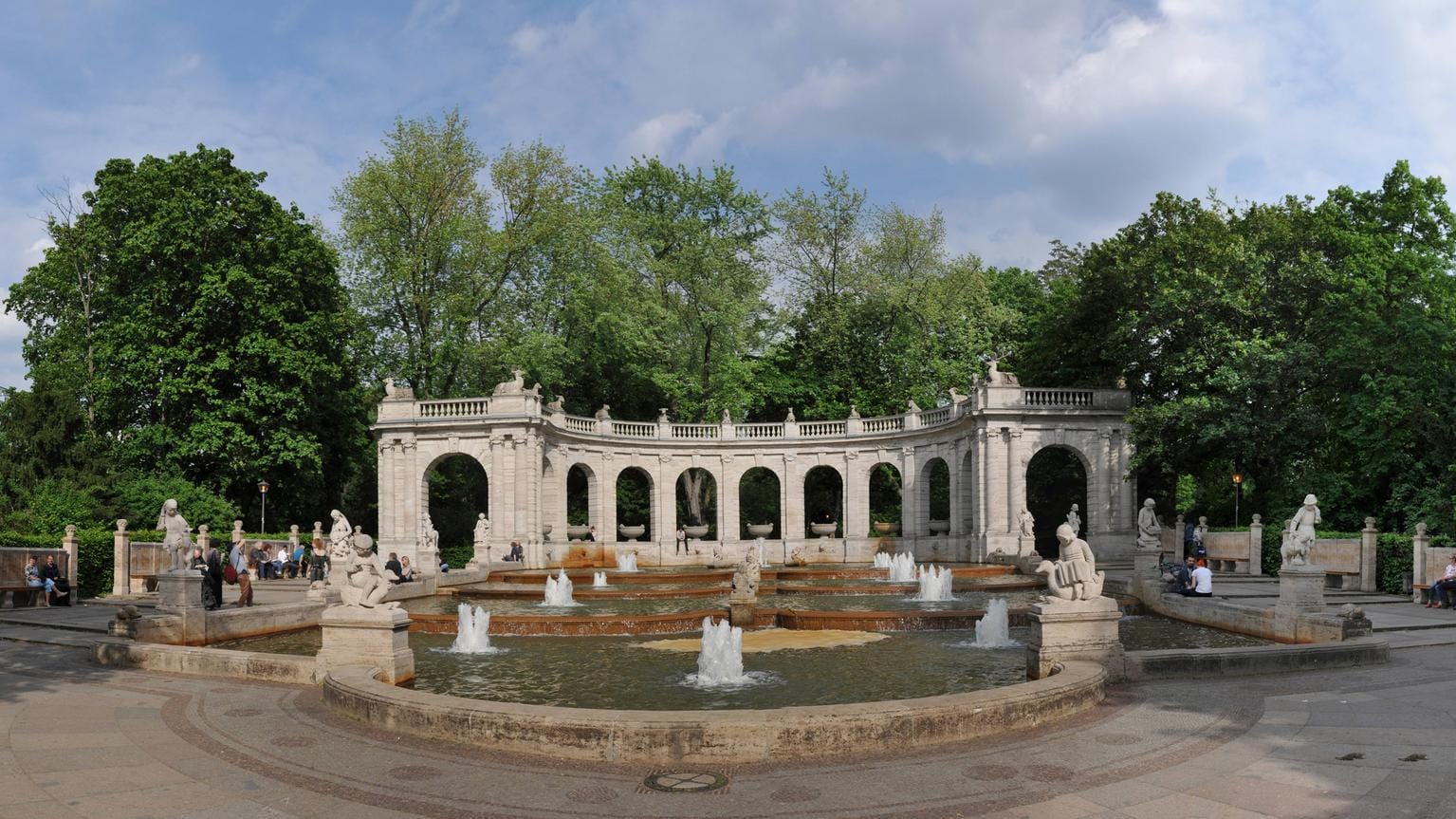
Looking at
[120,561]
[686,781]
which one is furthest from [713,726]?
[120,561]

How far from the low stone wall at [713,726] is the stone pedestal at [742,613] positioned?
10.9 metres

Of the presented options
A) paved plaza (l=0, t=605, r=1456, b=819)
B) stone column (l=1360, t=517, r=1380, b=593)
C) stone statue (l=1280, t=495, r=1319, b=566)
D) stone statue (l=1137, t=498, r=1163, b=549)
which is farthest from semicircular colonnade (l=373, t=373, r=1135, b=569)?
paved plaza (l=0, t=605, r=1456, b=819)

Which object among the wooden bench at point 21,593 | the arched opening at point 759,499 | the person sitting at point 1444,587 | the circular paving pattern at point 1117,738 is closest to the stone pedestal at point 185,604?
the wooden bench at point 21,593

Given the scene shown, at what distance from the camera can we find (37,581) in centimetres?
2642

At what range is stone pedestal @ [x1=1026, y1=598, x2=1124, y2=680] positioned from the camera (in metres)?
13.0

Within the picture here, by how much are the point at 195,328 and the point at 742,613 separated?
98.6 feet

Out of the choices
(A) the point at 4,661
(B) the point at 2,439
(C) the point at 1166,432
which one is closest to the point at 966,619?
(A) the point at 4,661

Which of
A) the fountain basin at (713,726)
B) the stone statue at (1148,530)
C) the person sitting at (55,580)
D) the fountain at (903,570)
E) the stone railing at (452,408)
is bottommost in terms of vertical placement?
the fountain at (903,570)

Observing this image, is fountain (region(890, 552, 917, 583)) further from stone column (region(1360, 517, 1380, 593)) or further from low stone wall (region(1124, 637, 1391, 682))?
low stone wall (region(1124, 637, 1391, 682))

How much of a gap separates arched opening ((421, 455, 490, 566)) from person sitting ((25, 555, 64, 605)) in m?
21.1

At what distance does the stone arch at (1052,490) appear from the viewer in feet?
165

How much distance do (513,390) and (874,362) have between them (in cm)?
2047

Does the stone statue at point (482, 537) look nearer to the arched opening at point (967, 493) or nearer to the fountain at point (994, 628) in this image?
the arched opening at point (967, 493)

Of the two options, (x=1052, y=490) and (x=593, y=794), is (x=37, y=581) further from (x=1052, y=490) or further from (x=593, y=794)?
(x=1052, y=490)
